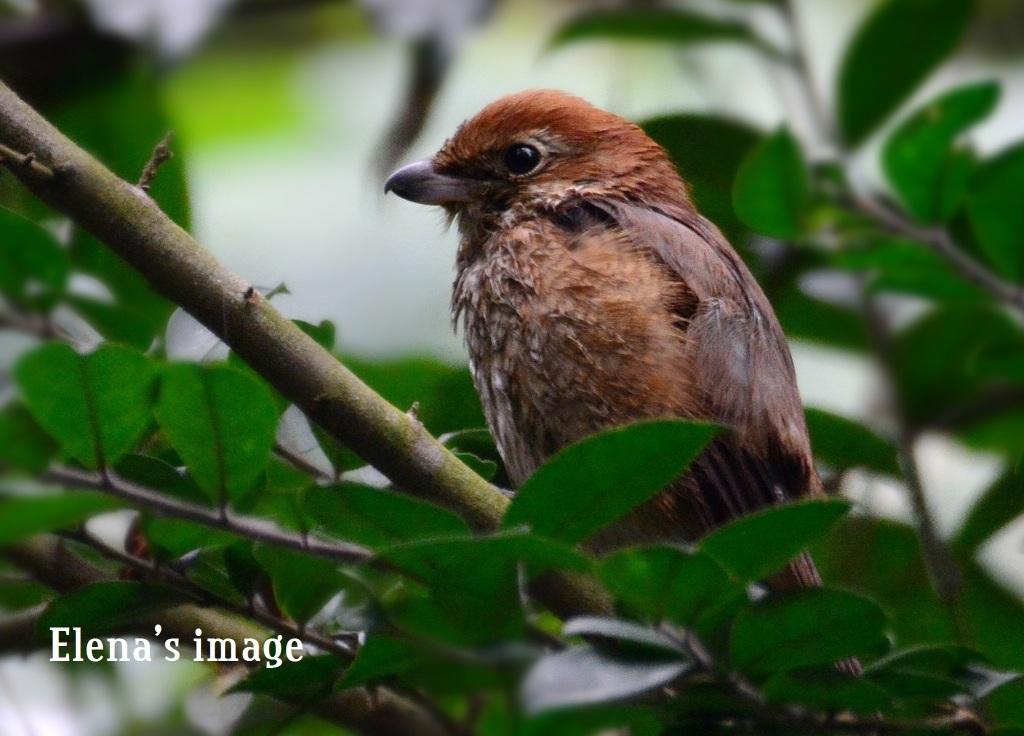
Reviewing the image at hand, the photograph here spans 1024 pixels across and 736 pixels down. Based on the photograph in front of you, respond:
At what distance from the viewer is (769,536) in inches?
64.5

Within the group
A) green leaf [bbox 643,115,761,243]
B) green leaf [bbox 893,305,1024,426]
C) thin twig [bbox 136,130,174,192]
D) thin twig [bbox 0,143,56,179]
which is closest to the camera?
thin twig [bbox 0,143,56,179]

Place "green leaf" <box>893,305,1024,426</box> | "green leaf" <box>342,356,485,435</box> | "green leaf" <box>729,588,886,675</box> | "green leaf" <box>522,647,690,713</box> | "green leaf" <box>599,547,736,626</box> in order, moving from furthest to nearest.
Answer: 1. "green leaf" <box>893,305,1024,426</box>
2. "green leaf" <box>342,356,485,435</box>
3. "green leaf" <box>729,588,886,675</box>
4. "green leaf" <box>599,547,736,626</box>
5. "green leaf" <box>522,647,690,713</box>

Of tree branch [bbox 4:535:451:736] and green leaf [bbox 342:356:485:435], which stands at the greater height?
green leaf [bbox 342:356:485:435]

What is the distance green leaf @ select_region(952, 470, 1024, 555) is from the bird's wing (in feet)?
1.02

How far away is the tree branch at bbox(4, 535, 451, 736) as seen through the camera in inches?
84.1

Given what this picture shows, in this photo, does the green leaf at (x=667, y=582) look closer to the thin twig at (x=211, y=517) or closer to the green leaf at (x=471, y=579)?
the green leaf at (x=471, y=579)

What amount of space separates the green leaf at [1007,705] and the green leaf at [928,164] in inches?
34.5

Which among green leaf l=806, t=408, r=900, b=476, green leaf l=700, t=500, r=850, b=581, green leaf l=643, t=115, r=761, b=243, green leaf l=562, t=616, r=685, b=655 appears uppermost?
green leaf l=643, t=115, r=761, b=243

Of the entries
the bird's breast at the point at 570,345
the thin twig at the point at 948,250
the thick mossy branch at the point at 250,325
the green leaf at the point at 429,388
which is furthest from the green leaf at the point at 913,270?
the thick mossy branch at the point at 250,325

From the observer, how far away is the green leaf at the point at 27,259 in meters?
1.99

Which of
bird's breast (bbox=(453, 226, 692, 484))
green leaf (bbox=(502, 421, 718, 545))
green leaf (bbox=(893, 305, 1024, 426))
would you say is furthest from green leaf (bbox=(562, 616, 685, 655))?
green leaf (bbox=(893, 305, 1024, 426))

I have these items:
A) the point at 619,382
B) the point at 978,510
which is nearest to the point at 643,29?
the point at 619,382

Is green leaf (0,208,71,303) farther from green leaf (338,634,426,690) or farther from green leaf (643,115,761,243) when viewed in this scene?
green leaf (643,115,761,243)

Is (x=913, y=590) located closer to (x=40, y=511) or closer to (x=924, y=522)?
(x=924, y=522)
